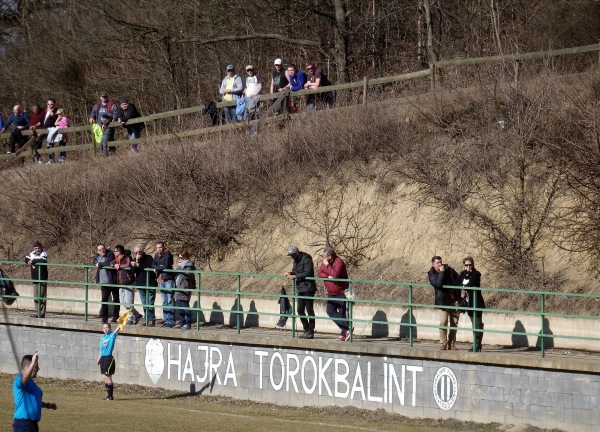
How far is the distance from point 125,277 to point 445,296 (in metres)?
8.30

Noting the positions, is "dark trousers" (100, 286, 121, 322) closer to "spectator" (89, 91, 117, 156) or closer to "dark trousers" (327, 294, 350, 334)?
"dark trousers" (327, 294, 350, 334)

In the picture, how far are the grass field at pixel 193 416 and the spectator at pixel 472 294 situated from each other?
163 cm

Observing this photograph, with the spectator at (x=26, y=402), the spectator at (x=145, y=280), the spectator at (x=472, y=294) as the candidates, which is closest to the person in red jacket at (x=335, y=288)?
the spectator at (x=472, y=294)

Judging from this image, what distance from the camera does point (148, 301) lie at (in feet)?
82.5

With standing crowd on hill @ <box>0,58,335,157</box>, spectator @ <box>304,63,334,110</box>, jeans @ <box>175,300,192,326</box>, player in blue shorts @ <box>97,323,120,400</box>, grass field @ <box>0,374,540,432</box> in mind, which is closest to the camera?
grass field @ <box>0,374,540,432</box>

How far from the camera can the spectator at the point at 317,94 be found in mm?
30406

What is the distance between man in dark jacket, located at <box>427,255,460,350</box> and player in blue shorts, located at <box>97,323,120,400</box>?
22.1ft

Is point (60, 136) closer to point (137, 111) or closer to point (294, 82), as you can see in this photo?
point (137, 111)

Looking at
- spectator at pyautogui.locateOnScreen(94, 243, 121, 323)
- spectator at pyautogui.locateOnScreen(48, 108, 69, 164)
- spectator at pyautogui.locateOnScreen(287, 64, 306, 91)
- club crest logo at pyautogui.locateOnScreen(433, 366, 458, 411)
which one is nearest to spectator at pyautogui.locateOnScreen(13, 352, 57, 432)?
club crest logo at pyautogui.locateOnScreen(433, 366, 458, 411)

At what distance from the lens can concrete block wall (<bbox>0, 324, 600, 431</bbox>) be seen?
18328mm

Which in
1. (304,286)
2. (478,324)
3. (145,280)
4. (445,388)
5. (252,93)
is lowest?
(445,388)

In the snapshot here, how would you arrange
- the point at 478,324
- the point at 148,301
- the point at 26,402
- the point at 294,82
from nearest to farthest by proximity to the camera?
the point at 26,402 → the point at 478,324 → the point at 148,301 → the point at 294,82

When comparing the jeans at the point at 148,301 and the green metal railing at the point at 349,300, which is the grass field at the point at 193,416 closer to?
the green metal railing at the point at 349,300

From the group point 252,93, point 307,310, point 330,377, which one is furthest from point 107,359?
point 252,93
